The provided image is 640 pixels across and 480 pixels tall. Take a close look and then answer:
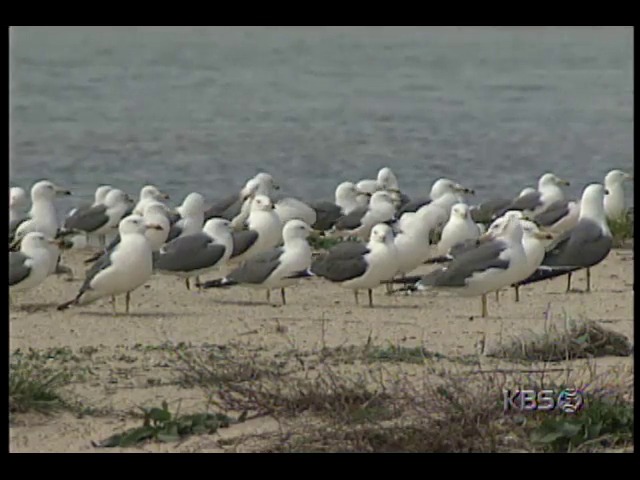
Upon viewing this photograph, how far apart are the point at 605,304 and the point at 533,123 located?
14992 millimetres

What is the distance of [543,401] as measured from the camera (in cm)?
886

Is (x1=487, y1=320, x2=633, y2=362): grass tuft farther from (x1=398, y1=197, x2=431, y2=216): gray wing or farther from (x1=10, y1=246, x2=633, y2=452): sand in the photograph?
(x1=398, y1=197, x2=431, y2=216): gray wing

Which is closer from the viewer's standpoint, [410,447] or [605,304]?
[410,447]

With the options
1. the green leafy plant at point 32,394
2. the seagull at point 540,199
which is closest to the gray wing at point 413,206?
the seagull at point 540,199

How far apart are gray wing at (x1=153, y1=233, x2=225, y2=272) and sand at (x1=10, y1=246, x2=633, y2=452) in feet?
0.65

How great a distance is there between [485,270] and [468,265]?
142mm

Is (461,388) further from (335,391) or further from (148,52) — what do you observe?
(148,52)

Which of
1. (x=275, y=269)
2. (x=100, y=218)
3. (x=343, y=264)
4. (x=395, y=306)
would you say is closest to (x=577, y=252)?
(x=395, y=306)

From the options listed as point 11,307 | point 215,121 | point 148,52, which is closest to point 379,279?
point 11,307

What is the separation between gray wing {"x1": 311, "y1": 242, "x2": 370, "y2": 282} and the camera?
1297cm

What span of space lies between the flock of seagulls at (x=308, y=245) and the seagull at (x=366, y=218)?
0.5 inches

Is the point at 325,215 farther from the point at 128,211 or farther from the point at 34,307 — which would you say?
the point at 34,307

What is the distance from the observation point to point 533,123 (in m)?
27.5

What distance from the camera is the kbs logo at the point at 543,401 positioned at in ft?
28.8
